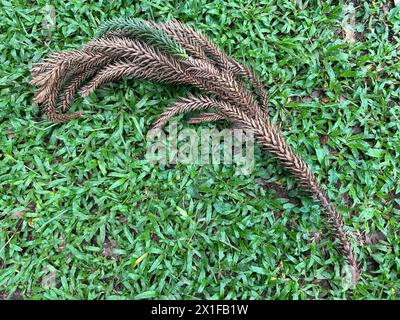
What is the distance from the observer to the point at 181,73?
3162 mm

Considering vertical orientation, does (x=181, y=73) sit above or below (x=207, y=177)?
above

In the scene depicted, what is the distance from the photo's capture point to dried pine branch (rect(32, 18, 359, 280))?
10.1 ft

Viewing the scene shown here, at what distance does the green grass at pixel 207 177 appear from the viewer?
10.1 ft

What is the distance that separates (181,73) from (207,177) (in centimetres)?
83

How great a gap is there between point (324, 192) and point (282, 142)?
0.50m

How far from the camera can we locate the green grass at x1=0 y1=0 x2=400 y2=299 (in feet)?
10.1

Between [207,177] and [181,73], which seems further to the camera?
[207,177]

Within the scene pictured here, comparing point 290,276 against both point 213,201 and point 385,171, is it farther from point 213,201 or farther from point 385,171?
point 385,171

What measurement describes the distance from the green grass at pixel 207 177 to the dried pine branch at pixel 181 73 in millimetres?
199

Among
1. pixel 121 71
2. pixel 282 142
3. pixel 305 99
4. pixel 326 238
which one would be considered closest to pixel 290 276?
pixel 326 238

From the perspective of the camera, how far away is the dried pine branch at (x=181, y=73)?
10.1 feet

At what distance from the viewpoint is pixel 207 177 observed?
327cm

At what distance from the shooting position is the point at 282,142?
→ 3098 millimetres

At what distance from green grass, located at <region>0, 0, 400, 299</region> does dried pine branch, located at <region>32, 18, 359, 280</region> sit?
7.8 inches
